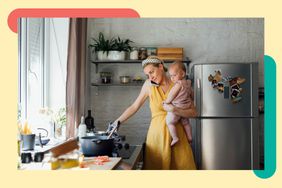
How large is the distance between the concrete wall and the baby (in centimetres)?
9

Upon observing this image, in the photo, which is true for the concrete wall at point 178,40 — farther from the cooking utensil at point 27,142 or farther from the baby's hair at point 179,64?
the cooking utensil at point 27,142

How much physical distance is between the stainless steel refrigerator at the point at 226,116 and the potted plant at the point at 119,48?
0.98 ft

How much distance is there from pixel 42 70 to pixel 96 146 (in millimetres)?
341

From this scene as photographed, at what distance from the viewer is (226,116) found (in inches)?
74.0

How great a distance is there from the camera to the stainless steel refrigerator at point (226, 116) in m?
1.77

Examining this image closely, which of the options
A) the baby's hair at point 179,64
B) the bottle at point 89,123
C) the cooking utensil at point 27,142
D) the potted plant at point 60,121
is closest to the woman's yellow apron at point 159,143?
the baby's hair at point 179,64

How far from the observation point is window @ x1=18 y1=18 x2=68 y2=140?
138 centimetres

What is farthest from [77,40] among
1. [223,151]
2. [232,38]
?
[223,151]

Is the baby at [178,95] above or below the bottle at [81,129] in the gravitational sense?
above

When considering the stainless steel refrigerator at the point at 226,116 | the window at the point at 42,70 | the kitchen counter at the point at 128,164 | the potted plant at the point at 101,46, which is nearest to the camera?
the kitchen counter at the point at 128,164

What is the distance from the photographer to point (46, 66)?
1.48m

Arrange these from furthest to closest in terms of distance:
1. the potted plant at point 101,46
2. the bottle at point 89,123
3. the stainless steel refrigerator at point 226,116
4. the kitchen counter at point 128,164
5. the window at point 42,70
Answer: the stainless steel refrigerator at point 226,116
the potted plant at point 101,46
the bottle at point 89,123
the window at point 42,70
the kitchen counter at point 128,164

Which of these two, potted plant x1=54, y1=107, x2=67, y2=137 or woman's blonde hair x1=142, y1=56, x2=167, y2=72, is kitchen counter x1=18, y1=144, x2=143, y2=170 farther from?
woman's blonde hair x1=142, y1=56, x2=167, y2=72

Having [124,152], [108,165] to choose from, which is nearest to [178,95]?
[124,152]
